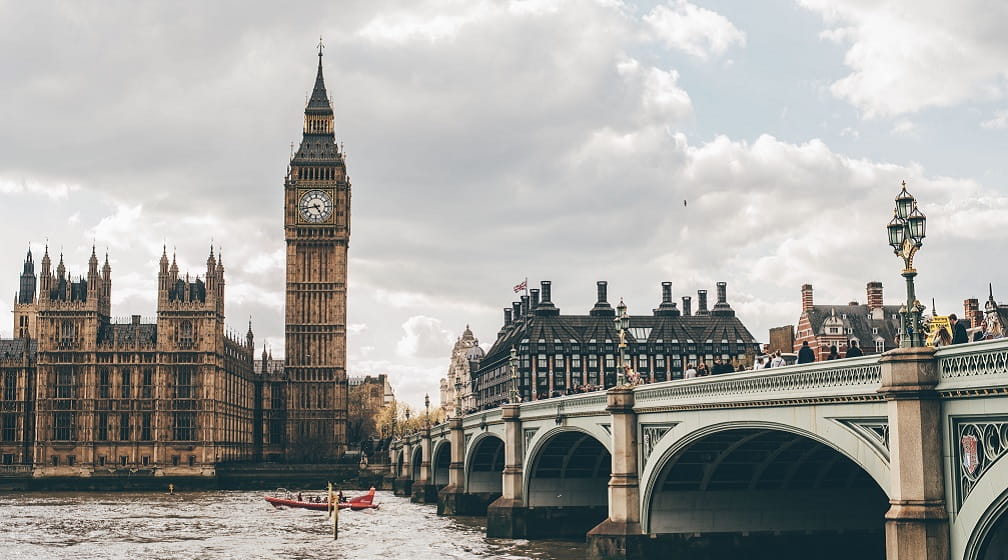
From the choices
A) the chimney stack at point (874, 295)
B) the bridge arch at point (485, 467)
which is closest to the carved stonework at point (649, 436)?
the bridge arch at point (485, 467)

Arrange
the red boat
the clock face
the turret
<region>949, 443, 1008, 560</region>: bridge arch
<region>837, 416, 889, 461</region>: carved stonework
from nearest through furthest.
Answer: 1. <region>949, 443, 1008, 560</region>: bridge arch
2. <region>837, 416, 889, 461</region>: carved stonework
3. the red boat
4. the clock face
5. the turret

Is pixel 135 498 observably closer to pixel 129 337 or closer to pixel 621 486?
pixel 129 337

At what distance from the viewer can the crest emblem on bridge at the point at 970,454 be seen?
819 inches

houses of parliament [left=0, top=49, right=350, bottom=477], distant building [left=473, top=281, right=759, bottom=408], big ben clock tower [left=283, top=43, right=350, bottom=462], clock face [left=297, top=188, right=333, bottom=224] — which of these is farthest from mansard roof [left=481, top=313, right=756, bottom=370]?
houses of parliament [left=0, top=49, right=350, bottom=477]

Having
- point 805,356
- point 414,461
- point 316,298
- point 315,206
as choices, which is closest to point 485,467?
point 414,461

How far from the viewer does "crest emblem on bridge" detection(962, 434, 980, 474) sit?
819 inches

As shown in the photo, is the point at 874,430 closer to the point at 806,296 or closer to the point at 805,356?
the point at 805,356

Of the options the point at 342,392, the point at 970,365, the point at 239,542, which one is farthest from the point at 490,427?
the point at 342,392

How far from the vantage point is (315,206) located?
159750 millimetres

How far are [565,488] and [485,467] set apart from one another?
25.3 m

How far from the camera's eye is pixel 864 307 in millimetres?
101688

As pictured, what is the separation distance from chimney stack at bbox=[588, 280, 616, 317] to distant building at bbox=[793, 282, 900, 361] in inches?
2321

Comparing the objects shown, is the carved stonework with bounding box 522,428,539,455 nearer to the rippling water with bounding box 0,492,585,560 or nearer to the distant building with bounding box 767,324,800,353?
the rippling water with bounding box 0,492,585,560

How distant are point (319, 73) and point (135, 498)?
79.7m
